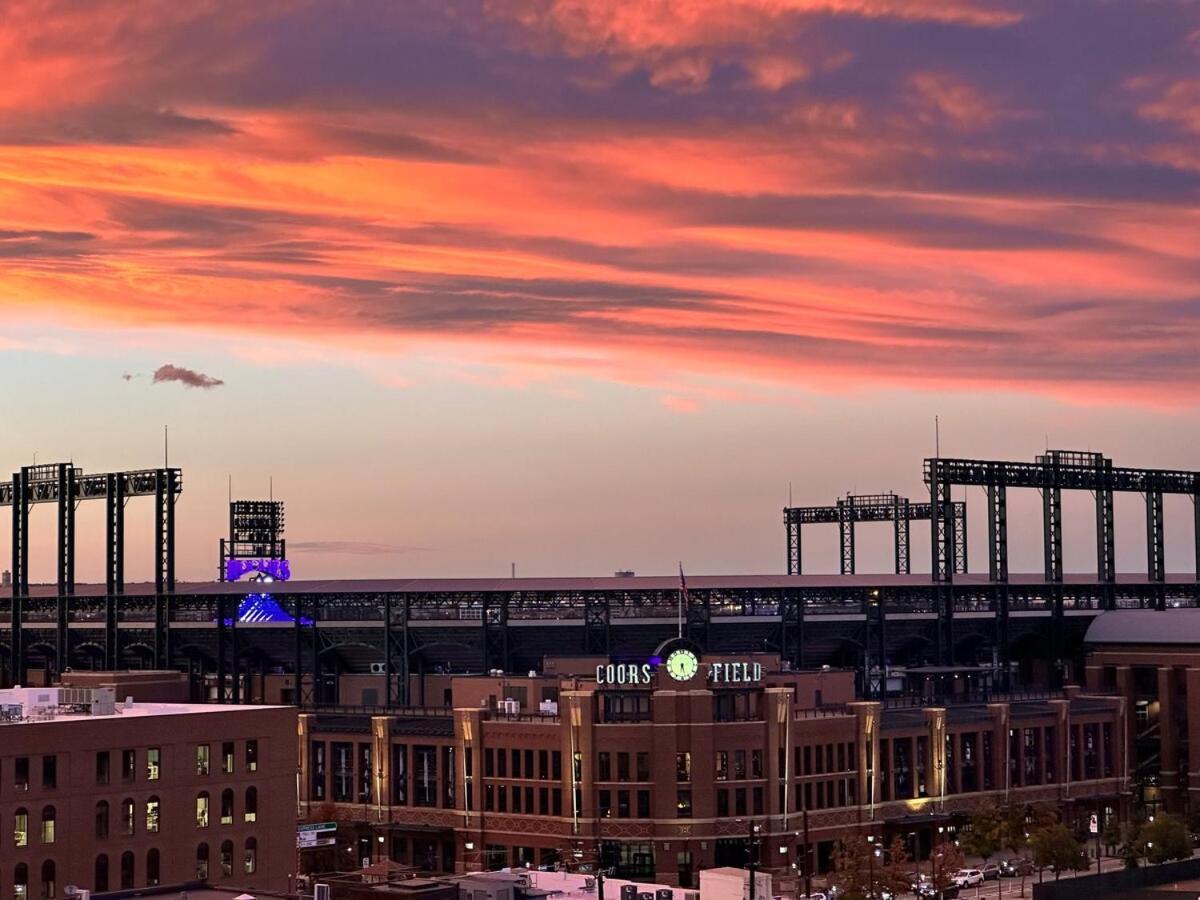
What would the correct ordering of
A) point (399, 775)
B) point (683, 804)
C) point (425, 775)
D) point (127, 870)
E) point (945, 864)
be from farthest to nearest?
point (399, 775) → point (425, 775) → point (683, 804) → point (945, 864) → point (127, 870)

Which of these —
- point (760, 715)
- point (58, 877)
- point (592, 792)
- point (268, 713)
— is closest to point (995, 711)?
point (760, 715)

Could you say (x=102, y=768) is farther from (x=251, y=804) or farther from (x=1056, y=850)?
(x=1056, y=850)

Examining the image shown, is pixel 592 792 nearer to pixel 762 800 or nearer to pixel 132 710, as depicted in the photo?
pixel 762 800

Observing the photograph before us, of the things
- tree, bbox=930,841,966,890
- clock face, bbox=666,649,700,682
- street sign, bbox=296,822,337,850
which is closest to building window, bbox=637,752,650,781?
clock face, bbox=666,649,700,682

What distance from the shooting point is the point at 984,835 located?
17375 cm

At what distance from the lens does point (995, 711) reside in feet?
620

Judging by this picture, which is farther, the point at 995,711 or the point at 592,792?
the point at 995,711

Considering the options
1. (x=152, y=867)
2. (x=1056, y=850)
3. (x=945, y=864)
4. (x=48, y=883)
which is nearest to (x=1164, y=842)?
(x=1056, y=850)

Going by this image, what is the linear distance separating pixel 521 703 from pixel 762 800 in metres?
25.8

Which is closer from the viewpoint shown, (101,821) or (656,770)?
(101,821)

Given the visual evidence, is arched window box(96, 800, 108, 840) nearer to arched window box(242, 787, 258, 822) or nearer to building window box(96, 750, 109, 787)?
building window box(96, 750, 109, 787)

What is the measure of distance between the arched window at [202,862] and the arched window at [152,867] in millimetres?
2775

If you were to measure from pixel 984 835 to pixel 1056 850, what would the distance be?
440 inches

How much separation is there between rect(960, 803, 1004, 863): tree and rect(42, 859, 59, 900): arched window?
271 feet
